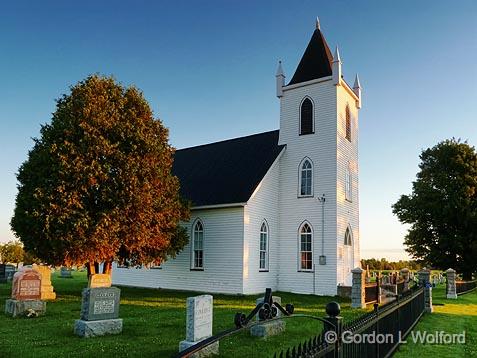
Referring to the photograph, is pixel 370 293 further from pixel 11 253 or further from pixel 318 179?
pixel 11 253

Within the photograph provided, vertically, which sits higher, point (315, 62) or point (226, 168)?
point (315, 62)

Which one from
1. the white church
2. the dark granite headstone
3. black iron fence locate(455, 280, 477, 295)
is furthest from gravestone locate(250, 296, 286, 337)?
black iron fence locate(455, 280, 477, 295)

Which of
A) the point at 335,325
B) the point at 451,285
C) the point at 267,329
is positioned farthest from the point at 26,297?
the point at 451,285

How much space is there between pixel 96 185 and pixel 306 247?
38.9ft

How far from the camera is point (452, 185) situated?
1447 inches

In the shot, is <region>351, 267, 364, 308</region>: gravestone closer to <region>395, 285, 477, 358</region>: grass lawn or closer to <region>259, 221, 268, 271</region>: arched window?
<region>395, 285, 477, 358</region>: grass lawn

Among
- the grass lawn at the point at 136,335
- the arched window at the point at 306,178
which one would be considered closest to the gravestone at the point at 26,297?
the grass lawn at the point at 136,335

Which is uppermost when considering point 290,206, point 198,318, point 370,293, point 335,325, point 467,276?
point 290,206

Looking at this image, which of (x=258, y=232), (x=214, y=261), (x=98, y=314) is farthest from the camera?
(x=214, y=261)

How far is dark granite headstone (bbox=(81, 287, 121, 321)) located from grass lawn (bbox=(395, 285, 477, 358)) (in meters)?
7.26

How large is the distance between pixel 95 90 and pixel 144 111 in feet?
8.07

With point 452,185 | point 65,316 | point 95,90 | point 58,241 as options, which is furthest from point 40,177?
point 452,185

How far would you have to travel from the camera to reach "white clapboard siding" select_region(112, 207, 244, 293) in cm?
2286

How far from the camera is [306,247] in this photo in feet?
79.0
